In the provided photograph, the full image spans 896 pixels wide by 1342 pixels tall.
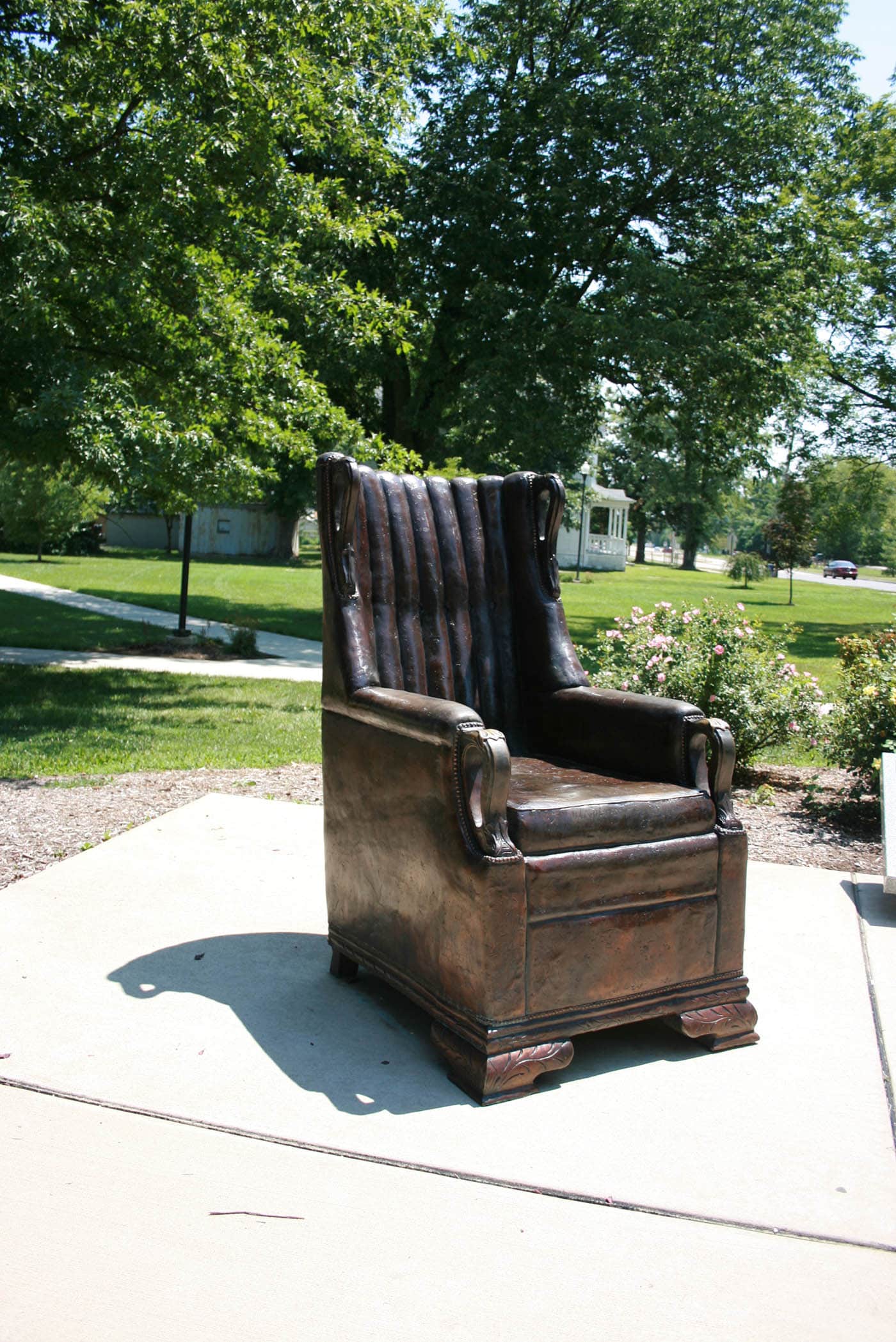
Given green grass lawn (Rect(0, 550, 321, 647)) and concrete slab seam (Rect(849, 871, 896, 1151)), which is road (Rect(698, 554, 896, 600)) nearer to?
green grass lawn (Rect(0, 550, 321, 647))

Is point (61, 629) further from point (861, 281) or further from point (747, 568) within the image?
point (747, 568)

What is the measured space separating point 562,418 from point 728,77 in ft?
19.2

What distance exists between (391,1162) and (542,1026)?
25.0 inches

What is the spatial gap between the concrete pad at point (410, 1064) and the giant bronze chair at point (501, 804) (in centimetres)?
16

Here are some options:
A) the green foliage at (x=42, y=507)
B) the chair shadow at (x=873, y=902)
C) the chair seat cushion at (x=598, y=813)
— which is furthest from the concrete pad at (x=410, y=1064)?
the green foliage at (x=42, y=507)

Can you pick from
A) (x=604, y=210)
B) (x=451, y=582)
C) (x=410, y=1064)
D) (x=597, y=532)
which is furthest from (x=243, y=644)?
(x=597, y=532)

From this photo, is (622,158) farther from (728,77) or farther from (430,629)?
(430,629)

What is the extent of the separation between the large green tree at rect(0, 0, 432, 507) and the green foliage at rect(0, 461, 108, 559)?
20248 mm

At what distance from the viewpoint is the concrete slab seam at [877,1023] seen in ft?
10.5

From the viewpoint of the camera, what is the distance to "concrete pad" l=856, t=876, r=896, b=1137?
360 centimetres

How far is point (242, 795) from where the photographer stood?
6.70m

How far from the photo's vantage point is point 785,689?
742cm

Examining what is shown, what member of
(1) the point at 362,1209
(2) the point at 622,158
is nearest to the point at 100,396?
(1) the point at 362,1209

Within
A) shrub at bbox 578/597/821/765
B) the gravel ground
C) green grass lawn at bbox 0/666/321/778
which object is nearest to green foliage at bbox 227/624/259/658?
green grass lawn at bbox 0/666/321/778
